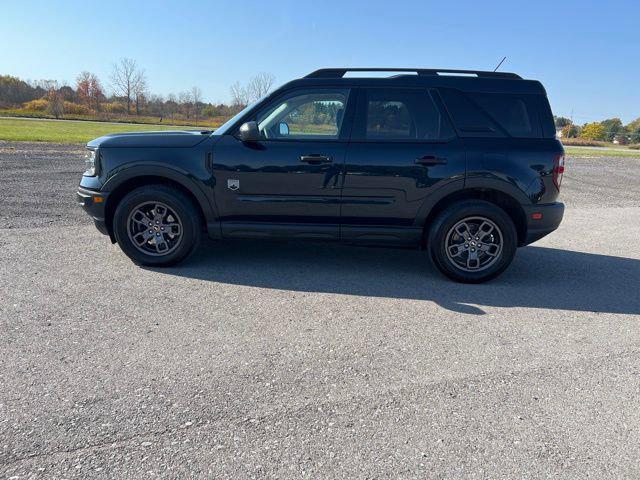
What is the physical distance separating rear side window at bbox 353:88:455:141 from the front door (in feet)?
0.72

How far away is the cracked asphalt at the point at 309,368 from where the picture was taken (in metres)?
2.26

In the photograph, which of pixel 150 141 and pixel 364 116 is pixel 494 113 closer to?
pixel 364 116

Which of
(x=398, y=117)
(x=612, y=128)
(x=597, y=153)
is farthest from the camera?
(x=612, y=128)

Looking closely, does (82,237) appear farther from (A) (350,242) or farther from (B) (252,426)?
(B) (252,426)

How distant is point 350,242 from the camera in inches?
192

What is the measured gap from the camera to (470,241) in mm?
4836

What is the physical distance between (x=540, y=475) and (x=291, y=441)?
119cm

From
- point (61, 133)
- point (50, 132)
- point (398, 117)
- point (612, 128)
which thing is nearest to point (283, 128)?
point (398, 117)

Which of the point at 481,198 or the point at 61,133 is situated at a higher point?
the point at 61,133

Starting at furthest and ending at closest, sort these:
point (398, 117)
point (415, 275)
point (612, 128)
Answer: point (612, 128), point (415, 275), point (398, 117)

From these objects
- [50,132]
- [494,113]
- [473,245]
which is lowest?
[473,245]

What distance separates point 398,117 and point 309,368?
9.29 ft

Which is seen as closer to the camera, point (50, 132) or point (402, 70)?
point (402, 70)

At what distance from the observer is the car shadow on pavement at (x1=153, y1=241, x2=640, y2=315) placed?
4.47 meters
